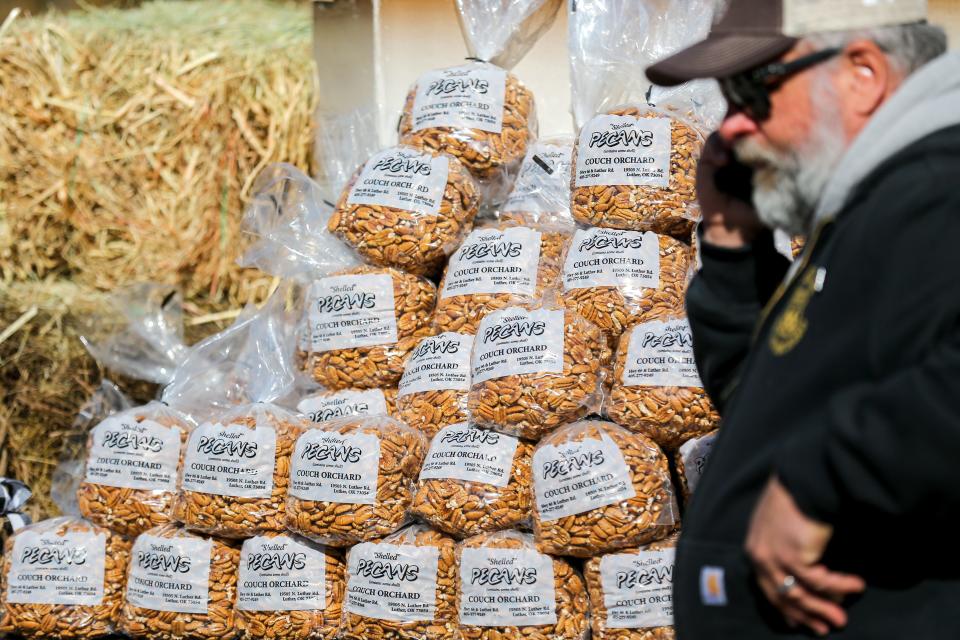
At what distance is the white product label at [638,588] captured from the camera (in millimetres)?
2291

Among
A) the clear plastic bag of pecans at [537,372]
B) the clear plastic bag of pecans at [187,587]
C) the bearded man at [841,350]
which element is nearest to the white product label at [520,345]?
the clear plastic bag of pecans at [537,372]

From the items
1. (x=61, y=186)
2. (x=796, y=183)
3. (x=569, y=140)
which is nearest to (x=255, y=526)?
(x=569, y=140)

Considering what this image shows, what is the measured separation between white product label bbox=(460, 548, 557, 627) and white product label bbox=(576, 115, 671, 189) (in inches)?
33.6

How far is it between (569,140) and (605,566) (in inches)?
48.2

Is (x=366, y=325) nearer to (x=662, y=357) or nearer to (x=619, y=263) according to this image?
(x=619, y=263)

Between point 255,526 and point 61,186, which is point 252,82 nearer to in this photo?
point 61,186

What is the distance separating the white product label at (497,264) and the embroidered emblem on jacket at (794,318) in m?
1.34

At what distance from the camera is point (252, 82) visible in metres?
3.94

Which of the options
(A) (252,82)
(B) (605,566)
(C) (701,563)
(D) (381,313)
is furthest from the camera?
(A) (252,82)

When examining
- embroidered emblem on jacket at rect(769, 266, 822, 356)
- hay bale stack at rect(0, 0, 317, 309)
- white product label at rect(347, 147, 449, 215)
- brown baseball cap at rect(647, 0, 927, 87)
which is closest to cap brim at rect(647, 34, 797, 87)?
brown baseball cap at rect(647, 0, 927, 87)

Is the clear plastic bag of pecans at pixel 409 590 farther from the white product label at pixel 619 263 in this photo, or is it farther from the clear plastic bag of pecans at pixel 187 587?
the white product label at pixel 619 263

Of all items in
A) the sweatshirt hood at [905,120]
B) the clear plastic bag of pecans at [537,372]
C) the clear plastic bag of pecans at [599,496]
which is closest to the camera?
the sweatshirt hood at [905,120]

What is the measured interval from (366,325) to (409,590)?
66 cm

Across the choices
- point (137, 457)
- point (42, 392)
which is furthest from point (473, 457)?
point (42, 392)
